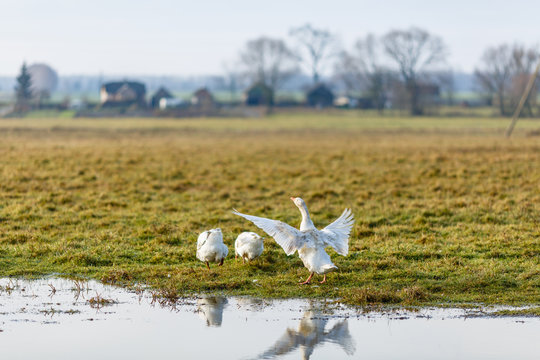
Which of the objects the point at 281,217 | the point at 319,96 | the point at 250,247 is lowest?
the point at 281,217

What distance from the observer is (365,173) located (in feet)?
78.9

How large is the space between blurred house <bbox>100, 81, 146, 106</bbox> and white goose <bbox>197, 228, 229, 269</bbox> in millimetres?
83055

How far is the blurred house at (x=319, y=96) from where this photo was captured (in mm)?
102312

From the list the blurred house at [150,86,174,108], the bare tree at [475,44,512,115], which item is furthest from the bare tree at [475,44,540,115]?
the blurred house at [150,86,174,108]

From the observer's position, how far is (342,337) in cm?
736

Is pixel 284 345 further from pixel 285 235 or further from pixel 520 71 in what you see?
pixel 520 71

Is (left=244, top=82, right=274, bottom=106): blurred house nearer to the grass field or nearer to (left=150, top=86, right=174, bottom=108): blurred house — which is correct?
(left=150, top=86, right=174, bottom=108): blurred house

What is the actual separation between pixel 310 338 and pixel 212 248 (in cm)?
315

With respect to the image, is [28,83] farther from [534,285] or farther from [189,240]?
[534,285]

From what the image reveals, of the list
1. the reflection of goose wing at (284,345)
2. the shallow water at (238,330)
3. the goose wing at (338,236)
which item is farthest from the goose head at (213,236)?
the reflection of goose wing at (284,345)

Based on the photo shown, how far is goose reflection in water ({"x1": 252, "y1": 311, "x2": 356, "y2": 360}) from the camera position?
6949mm

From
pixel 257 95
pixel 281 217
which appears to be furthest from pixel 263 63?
pixel 281 217

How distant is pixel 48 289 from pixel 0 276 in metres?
1.21

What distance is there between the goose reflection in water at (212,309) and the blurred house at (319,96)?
93.6 meters
